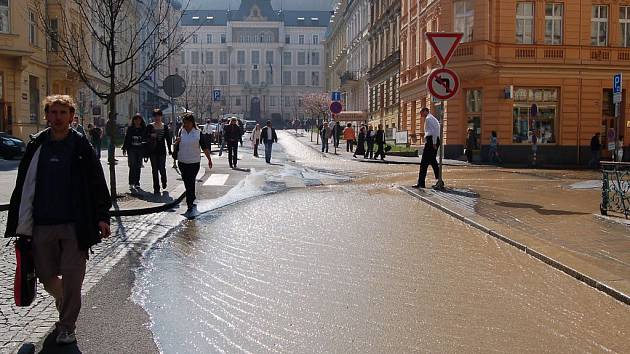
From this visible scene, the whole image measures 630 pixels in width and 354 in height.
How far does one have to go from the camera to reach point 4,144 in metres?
28.7

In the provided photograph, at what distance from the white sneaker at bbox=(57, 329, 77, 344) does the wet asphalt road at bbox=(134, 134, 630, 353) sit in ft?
1.98

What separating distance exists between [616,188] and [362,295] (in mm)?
6122

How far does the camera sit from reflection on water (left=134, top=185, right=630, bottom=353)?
5188mm

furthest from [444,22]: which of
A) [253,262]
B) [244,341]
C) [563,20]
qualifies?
[244,341]

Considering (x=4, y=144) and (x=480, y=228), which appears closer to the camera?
(x=480, y=228)

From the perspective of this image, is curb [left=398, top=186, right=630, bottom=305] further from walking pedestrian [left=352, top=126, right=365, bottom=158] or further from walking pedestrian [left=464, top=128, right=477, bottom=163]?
walking pedestrian [left=352, top=126, right=365, bottom=158]

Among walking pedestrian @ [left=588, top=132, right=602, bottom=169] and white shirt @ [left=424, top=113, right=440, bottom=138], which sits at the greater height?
white shirt @ [left=424, top=113, right=440, bottom=138]

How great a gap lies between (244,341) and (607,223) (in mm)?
7587

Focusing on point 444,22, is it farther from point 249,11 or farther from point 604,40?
point 249,11

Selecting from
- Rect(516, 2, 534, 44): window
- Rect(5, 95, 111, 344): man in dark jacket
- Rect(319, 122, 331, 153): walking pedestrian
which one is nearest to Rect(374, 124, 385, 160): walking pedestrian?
Rect(319, 122, 331, 153): walking pedestrian

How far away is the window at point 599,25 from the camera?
3588cm

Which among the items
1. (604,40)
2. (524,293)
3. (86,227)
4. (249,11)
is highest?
(249,11)

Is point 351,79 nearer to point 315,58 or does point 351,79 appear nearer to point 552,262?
point 315,58

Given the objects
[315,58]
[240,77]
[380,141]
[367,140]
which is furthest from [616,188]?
[315,58]
